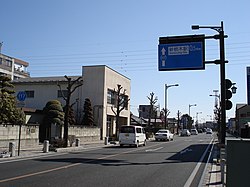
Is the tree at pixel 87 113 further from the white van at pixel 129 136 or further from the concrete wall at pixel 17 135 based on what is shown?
the concrete wall at pixel 17 135

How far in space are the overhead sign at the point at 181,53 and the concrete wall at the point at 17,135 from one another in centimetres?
1187

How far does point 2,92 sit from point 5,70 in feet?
187

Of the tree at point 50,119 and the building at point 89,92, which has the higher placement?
the building at point 89,92

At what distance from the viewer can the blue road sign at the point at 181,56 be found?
63.4 ft

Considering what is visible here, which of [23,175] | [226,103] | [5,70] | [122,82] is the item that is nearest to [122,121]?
[122,82]

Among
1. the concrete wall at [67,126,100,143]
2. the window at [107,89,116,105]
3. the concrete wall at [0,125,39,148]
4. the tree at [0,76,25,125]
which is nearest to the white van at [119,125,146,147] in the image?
the concrete wall at [67,126,100,143]

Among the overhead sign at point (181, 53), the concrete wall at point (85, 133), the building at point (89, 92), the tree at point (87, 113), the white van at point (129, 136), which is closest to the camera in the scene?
the overhead sign at point (181, 53)

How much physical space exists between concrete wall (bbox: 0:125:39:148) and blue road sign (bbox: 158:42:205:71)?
1187cm

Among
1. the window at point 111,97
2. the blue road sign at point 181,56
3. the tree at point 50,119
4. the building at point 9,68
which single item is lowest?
the tree at point 50,119

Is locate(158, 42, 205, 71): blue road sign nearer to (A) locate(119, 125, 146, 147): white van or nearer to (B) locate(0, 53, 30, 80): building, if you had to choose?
(A) locate(119, 125, 146, 147): white van

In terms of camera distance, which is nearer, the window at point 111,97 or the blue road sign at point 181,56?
the blue road sign at point 181,56

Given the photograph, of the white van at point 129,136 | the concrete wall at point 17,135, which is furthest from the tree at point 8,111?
the white van at point 129,136

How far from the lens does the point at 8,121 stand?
2661cm

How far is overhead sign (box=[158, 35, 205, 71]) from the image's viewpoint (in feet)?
63.3
